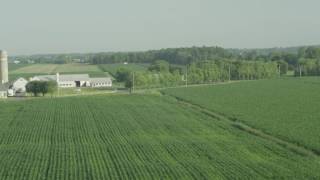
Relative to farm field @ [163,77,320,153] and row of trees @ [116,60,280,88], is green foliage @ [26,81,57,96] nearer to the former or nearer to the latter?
row of trees @ [116,60,280,88]

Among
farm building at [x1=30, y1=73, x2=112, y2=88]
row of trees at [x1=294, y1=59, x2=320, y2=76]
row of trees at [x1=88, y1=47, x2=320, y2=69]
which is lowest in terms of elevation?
farm building at [x1=30, y1=73, x2=112, y2=88]

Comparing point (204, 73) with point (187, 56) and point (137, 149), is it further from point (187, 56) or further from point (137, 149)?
point (137, 149)

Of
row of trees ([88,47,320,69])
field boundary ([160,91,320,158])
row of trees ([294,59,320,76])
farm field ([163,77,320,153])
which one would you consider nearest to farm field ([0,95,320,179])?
field boundary ([160,91,320,158])

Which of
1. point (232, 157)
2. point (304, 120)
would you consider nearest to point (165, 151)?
point (232, 157)

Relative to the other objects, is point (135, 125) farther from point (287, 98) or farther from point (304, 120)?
point (287, 98)

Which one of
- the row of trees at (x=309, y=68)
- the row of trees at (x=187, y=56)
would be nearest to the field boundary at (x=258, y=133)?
the row of trees at (x=309, y=68)

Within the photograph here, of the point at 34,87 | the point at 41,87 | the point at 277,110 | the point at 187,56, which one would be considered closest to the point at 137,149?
the point at 277,110

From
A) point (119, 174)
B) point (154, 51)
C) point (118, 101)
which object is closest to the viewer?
point (119, 174)
